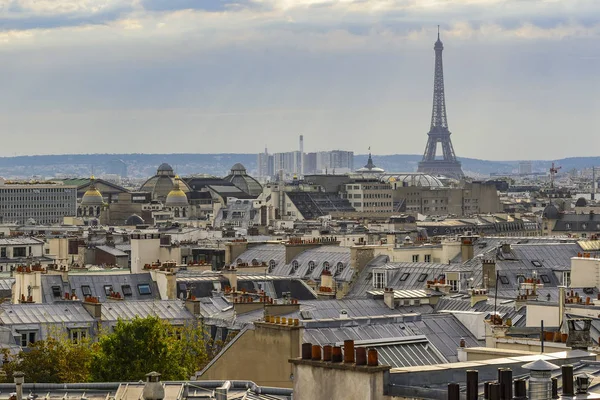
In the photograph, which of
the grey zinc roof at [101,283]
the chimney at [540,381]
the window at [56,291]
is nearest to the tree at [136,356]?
the window at [56,291]

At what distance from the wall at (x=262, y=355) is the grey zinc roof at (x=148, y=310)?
61.4 feet

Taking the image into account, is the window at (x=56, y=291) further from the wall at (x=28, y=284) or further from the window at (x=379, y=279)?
the window at (x=379, y=279)


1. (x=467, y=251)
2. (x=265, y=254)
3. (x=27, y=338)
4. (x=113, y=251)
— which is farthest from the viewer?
(x=113, y=251)

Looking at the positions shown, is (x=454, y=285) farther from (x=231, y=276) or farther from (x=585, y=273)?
(x=585, y=273)

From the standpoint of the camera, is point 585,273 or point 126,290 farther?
point 126,290

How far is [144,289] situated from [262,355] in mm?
29186

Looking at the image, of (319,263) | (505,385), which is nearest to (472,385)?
(505,385)

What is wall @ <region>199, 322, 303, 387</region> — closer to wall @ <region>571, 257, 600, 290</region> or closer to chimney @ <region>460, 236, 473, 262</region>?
wall @ <region>571, 257, 600, 290</region>

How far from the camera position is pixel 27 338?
157 ft

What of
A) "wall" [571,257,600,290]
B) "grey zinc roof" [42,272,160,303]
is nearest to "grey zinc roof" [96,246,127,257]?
"grey zinc roof" [42,272,160,303]

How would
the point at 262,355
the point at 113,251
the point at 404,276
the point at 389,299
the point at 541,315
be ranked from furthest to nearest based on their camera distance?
1. the point at 113,251
2. the point at 404,276
3. the point at 389,299
4. the point at 541,315
5. the point at 262,355

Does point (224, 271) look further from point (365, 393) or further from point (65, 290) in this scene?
point (365, 393)

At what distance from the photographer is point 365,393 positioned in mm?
18547

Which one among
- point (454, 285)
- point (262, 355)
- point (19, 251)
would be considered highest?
point (19, 251)
